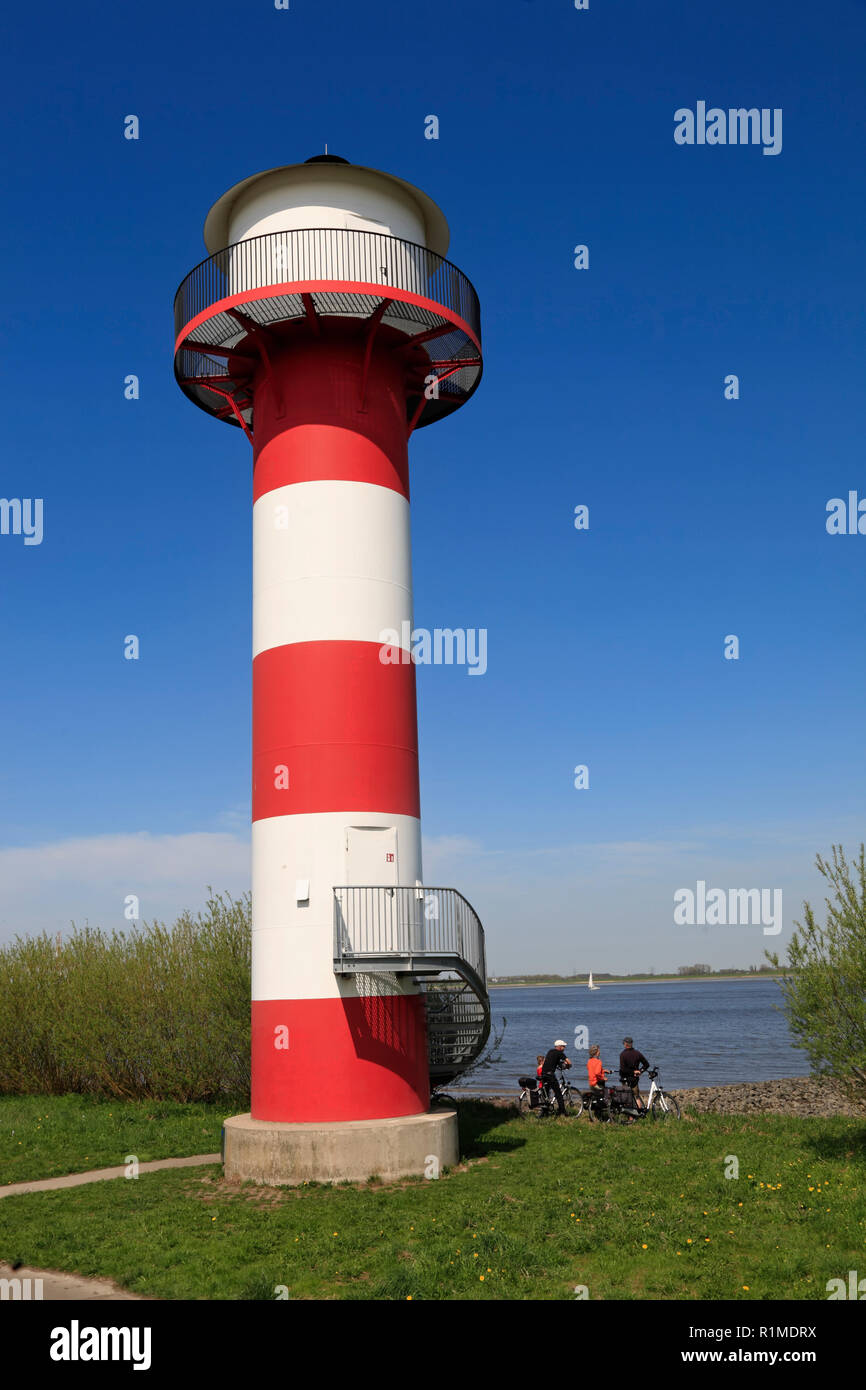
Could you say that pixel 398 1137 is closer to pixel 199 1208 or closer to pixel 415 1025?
pixel 415 1025

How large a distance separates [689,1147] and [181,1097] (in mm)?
13790

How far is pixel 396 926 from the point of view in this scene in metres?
16.8

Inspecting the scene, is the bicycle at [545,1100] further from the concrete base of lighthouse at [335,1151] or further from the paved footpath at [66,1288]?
the paved footpath at [66,1288]

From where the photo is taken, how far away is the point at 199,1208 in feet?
46.5

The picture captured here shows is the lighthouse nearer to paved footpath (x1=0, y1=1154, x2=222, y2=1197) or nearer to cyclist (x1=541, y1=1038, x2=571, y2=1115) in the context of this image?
paved footpath (x1=0, y1=1154, x2=222, y2=1197)

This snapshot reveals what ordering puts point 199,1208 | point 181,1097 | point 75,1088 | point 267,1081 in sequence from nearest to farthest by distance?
point 199,1208, point 267,1081, point 181,1097, point 75,1088

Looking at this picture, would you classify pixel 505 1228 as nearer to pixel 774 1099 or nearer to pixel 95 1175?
pixel 95 1175

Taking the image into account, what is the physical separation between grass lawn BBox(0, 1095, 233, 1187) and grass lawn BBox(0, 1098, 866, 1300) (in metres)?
2.38

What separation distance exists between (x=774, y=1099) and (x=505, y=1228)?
21.6m

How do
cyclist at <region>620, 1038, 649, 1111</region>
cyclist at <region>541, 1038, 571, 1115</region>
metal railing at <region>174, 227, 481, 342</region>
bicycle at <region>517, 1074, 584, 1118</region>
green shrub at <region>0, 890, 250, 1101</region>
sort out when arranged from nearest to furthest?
metal railing at <region>174, 227, 481, 342</region>
cyclist at <region>620, 1038, 649, 1111</region>
cyclist at <region>541, 1038, 571, 1115</region>
bicycle at <region>517, 1074, 584, 1118</region>
green shrub at <region>0, 890, 250, 1101</region>

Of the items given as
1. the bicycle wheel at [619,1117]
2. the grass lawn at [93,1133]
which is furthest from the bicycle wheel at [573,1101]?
the grass lawn at [93,1133]

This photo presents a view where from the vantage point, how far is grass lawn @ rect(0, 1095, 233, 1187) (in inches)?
740

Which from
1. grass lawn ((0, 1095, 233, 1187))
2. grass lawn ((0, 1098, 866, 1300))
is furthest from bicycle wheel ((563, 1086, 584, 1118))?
grass lawn ((0, 1095, 233, 1187))
